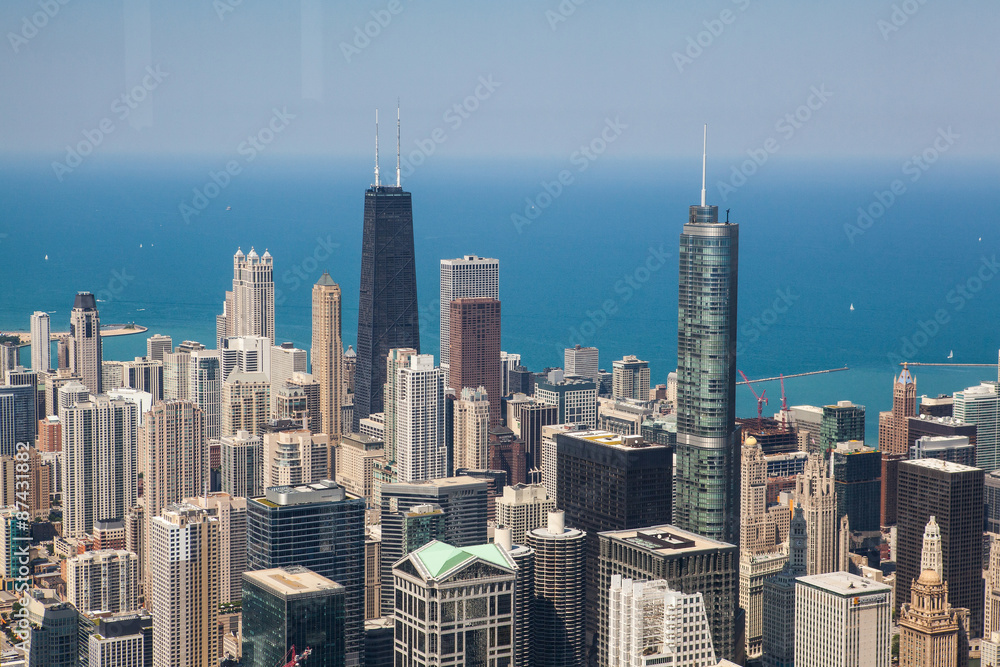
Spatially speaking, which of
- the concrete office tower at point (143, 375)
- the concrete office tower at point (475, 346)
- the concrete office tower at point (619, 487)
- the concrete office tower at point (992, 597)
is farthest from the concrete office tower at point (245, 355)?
the concrete office tower at point (992, 597)

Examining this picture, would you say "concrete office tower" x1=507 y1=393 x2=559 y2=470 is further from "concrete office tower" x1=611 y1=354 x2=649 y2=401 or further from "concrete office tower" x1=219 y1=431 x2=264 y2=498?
"concrete office tower" x1=219 y1=431 x2=264 y2=498

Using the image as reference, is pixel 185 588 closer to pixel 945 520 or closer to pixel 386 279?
pixel 945 520

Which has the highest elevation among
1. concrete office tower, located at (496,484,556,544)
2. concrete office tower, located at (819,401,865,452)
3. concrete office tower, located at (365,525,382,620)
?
concrete office tower, located at (819,401,865,452)

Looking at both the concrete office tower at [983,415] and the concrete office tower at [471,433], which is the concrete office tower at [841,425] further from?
the concrete office tower at [471,433]

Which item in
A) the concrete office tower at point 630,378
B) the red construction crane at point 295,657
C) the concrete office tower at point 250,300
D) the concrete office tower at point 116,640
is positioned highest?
the concrete office tower at point 250,300

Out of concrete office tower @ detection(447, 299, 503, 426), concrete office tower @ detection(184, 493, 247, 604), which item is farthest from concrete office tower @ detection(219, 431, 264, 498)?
concrete office tower @ detection(447, 299, 503, 426)
